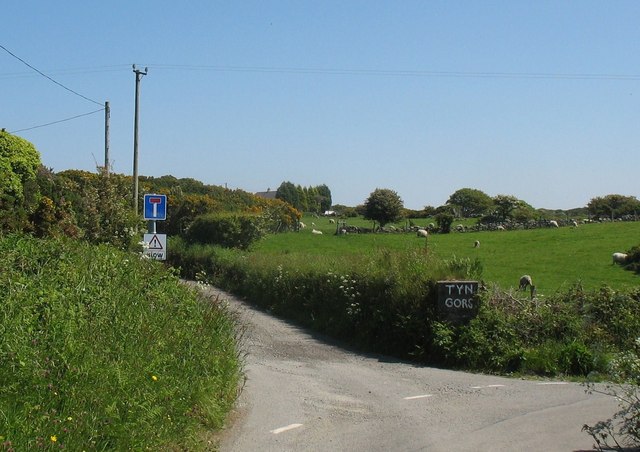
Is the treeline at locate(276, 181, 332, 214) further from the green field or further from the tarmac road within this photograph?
the tarmac road

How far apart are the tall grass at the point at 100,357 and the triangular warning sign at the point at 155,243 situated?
26.3ft

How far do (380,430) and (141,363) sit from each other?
156 inches

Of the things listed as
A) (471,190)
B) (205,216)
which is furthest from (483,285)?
(471,190)

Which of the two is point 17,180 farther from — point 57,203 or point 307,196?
point 307,196

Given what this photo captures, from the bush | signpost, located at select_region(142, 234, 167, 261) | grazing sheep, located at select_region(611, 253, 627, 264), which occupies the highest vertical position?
the bush

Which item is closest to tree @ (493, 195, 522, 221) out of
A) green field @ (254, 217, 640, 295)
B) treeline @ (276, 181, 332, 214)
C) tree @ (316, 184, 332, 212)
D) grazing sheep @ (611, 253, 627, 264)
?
green field @ (254, 217, 640, 295)

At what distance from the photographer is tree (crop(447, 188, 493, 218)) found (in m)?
92.9

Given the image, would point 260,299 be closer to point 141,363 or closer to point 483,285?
point 483,285

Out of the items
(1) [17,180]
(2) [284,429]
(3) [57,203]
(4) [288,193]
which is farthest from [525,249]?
(4) [288,193]

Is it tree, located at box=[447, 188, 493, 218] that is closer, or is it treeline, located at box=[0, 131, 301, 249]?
treeline, located at box=[0, 131, 301, 249]

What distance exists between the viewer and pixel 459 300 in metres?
17.6

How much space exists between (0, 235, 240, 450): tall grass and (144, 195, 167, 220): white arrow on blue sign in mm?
8329

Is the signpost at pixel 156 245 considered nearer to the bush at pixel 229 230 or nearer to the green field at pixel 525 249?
the green field at pixel 525 249

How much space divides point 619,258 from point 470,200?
60.9 meters
